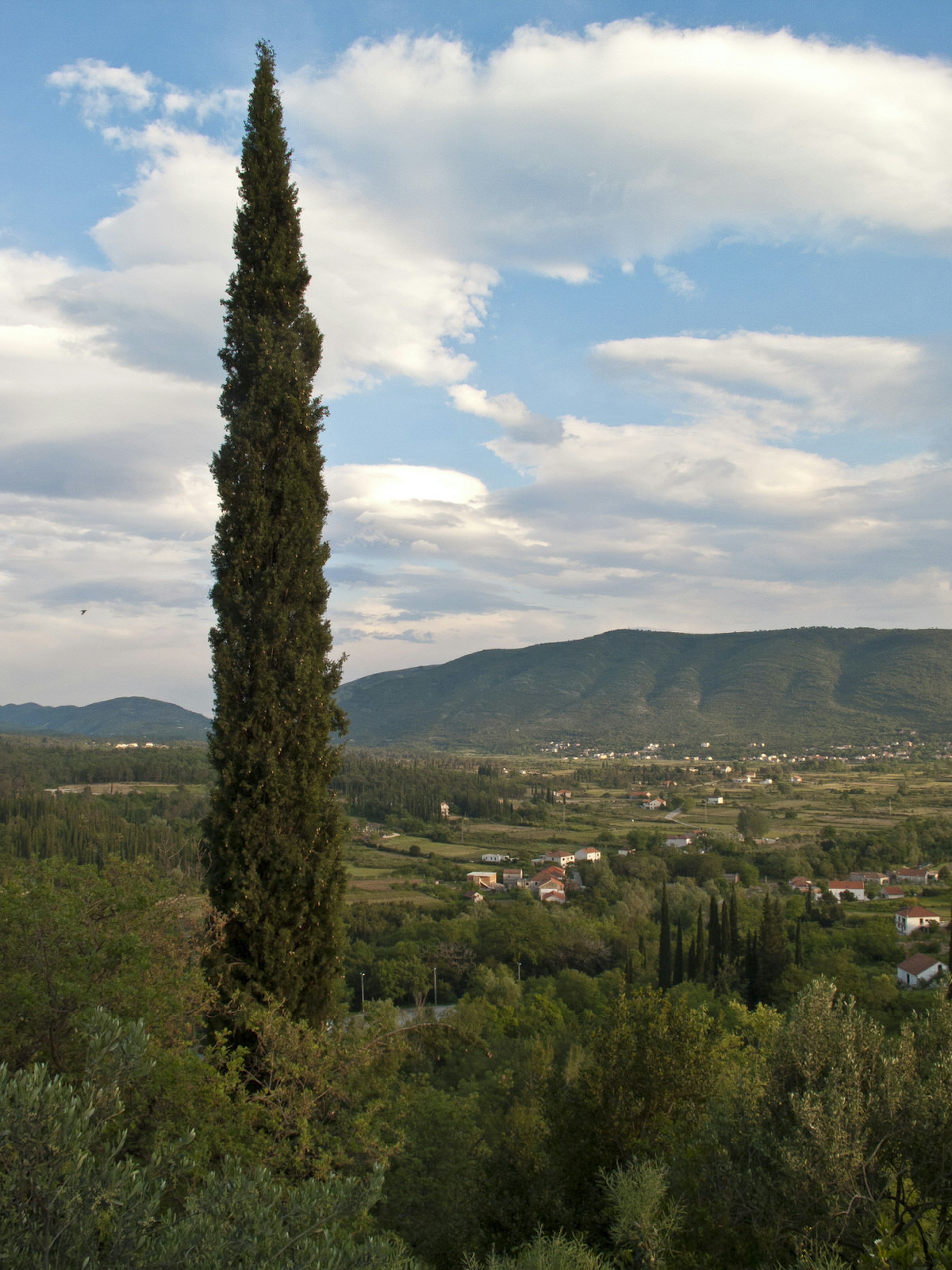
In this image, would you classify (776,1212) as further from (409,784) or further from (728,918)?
(409,784)

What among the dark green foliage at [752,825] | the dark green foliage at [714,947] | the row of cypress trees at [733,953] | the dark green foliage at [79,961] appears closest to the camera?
the dark green foliage at [79,961]

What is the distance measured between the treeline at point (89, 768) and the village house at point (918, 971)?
7485 centimetres

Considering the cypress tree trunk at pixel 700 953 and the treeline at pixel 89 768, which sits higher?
the treeline at pixel 89 768

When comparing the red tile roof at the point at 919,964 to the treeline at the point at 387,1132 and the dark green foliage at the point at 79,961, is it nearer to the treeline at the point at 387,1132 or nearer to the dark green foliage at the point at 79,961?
the treeline at the point at 387,1132

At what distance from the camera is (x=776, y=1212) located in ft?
26.3

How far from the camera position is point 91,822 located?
65.9m

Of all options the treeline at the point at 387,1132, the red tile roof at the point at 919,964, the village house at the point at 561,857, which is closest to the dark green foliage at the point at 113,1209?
the treeline at the point at 387,1132

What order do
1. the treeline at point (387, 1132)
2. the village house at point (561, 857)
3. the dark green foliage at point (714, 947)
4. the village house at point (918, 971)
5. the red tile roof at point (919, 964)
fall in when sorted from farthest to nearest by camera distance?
the village house at point (561, 857) < the dark green foliage at point (714, 947) < the red tile roof at point (919, 964) < the village house at point (918, 971) < the treeline at point (387, 1132)

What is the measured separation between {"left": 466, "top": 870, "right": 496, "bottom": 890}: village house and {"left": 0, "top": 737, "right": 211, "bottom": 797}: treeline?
37.8 metres

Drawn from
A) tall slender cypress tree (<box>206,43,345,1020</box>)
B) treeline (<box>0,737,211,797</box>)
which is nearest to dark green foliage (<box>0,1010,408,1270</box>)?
tall slender cypress tree (<box>206,43,345,1020</box>)

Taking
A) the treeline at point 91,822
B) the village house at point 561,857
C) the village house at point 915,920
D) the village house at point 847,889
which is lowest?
the village house at point 561,857

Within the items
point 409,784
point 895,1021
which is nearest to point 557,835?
point 409,784

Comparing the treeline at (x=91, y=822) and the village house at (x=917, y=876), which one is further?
the village house at (x=917, y=876)

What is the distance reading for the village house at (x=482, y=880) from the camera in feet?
230
